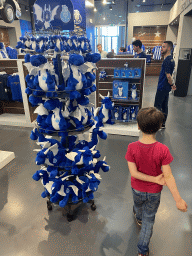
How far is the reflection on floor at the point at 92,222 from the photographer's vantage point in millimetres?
1834

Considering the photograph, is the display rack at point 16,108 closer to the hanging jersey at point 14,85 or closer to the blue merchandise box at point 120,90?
the hanging jersey at point 14,85

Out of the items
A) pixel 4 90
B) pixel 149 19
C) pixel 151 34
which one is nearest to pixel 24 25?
pixel 149 19

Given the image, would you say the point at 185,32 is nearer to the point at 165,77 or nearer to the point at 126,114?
the point at 165,77

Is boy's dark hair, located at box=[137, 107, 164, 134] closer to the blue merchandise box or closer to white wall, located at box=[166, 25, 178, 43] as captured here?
the blue merchandise box

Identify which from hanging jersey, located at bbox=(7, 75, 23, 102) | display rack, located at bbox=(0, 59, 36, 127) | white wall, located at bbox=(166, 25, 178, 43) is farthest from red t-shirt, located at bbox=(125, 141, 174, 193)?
white wall, located at bbox=(166, 25, 178, 43)

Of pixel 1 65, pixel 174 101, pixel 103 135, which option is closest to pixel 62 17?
pixel 103 135

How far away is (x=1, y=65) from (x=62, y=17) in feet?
13.7

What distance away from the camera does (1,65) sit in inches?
203

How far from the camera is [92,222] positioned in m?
2.12

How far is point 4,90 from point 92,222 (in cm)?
405

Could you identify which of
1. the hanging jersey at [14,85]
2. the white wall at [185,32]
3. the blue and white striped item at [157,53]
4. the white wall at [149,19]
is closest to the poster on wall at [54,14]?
the hanging jersey at [14,85]

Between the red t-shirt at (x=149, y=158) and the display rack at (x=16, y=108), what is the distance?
372 centimetres

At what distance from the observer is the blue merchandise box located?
4293 mm

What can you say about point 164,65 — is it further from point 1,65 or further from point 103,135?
point 1,65
